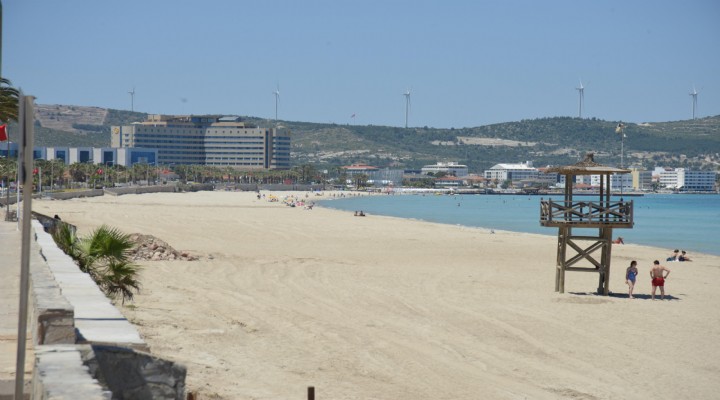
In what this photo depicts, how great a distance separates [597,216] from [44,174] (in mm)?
102173

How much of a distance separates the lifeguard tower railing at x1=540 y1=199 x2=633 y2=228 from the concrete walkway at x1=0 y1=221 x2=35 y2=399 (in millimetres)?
12918

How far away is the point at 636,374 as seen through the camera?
1398cm

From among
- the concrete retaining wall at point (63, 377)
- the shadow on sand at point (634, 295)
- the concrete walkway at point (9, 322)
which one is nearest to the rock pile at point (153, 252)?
the concrete walkway at point (9, 322)

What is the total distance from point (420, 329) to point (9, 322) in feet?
24.2

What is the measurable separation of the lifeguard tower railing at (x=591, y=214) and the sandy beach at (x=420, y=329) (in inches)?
70.5

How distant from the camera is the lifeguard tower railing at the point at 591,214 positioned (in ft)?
79.4

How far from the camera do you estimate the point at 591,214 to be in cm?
2439

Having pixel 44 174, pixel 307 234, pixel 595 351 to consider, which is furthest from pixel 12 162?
pixel 595 351

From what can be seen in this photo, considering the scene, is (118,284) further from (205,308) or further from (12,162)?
(12,162)

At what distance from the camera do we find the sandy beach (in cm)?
1231

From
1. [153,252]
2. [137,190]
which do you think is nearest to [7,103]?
[153,252]

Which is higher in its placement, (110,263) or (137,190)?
(110,263)

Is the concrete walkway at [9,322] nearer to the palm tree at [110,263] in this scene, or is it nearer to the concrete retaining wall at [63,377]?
the concrete retaining wall at [63,377]

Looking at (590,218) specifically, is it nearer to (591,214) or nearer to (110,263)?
(591,214)
